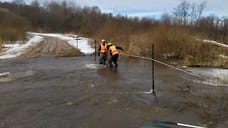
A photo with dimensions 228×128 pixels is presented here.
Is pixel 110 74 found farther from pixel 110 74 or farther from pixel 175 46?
pixel 175 46

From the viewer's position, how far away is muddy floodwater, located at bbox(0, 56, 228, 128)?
199 inches

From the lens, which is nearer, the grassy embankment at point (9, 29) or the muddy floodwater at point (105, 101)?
the muddy floodwater at point (105, 101)

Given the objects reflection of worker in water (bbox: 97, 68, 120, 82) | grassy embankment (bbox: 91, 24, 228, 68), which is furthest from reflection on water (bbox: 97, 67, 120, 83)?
grassy embankment (bbox: 91, 24, 228, 68)

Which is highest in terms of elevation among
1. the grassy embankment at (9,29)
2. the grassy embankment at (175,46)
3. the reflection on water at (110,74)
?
the grassy embankment at (9,29)

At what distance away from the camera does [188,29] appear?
14445 millimetres

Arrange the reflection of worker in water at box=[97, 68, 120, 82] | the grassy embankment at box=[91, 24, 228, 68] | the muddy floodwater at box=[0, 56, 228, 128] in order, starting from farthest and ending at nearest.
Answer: the grassy embankment at box=[91, 24, 228, 68]
the reflection of worker in water at box=[97, 68, 120, 82]
the muddy floodwater at box=[0, 56, 228, 128]

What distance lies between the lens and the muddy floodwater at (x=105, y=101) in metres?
5.05

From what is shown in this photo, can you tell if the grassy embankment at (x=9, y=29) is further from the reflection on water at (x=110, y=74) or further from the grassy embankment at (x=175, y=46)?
the reflection on water at (x=110, y=74)

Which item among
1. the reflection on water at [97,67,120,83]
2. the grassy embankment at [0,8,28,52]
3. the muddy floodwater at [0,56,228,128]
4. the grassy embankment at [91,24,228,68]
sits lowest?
the muddy floodwater at [0,56,228,128]

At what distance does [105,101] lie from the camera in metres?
6.34

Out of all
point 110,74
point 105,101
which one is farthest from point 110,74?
point 105,101

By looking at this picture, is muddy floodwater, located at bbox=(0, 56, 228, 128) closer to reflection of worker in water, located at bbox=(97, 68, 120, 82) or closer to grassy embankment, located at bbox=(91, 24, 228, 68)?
reflection of worker in water, located at bbox=(97, 68, 120, 82)

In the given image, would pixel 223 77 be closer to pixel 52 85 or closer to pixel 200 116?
pixel 200 116

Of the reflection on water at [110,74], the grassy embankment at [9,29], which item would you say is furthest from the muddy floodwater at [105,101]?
the grassy embankment at [9,29]
